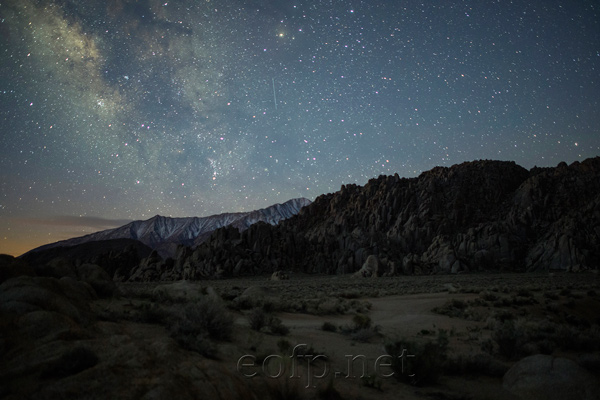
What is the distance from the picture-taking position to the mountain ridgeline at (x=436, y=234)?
70312mm

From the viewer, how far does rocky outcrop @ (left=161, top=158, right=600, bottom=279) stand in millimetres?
70375

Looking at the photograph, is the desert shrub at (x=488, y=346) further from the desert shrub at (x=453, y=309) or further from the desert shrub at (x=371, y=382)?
the desert shrub at (x=453, y=309)

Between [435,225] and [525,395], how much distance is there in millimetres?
94202

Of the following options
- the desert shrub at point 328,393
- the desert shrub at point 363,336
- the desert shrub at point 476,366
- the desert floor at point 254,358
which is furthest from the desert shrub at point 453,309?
the desert shrub at point 328,393

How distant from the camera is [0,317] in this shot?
552 centimetres

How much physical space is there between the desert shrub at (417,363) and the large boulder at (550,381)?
4.95 ft

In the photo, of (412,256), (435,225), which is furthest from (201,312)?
(435,225)

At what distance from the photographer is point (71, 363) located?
14.6 feet

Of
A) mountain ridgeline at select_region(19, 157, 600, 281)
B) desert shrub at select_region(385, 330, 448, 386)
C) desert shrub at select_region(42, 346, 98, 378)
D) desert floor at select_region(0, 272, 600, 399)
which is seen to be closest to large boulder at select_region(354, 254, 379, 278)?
mountain ridgeline at select_region(19, 157, 600, 281)

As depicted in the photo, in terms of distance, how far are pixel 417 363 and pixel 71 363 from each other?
699cm

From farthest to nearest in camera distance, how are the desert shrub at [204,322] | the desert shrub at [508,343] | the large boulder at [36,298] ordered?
the desert shrub at [508,343] → the desert shrub at [204,322] → the large boulder at [36,298]

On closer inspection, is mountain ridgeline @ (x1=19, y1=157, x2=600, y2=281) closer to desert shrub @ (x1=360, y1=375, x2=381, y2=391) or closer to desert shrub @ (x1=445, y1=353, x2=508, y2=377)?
desert shrub @ (x1=445, y1=353, x2=508, y2=377)

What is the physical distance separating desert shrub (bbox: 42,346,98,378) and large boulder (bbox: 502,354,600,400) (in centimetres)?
846

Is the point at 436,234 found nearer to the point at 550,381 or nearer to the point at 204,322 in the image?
the point at 550,381
